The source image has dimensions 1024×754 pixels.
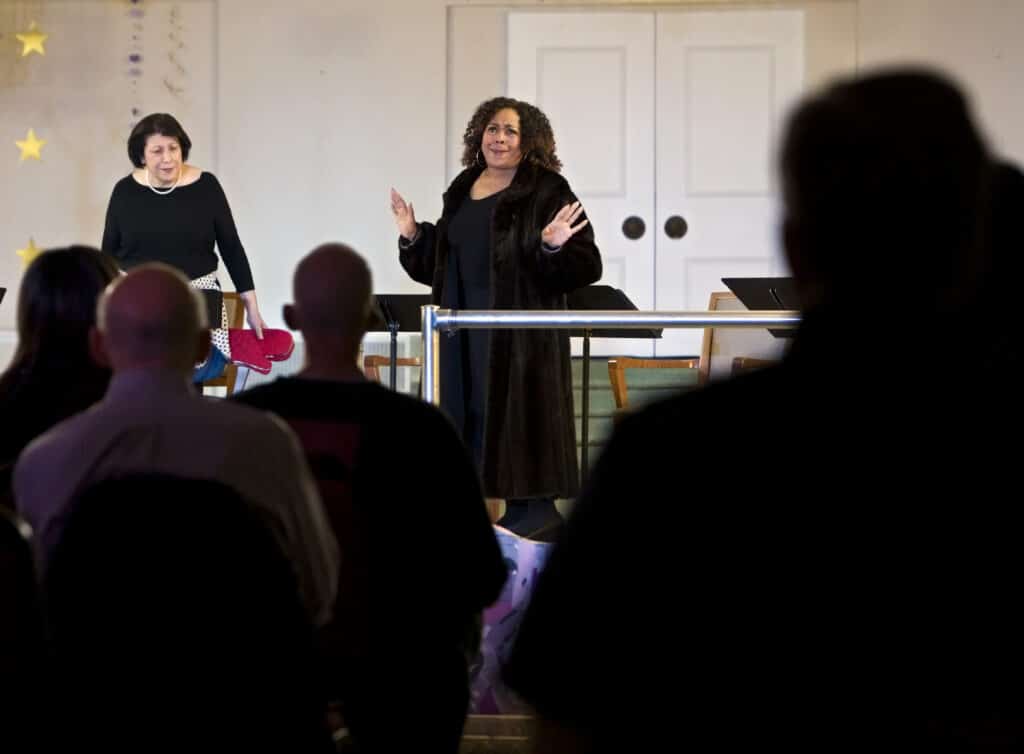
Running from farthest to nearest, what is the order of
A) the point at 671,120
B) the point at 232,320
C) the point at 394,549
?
the point at 671,120 < the point at 232,320 < the point at 394,549

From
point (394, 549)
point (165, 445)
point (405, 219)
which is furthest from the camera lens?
point (405, 219)

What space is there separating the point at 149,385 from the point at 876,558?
941 mm

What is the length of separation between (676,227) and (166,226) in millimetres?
2975

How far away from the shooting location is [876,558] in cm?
117

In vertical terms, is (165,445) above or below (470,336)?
below

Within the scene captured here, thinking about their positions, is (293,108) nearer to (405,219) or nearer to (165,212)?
(165,212)

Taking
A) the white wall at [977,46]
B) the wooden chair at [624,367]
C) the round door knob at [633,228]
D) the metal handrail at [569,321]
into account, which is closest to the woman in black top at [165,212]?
the wooden chair at [624,367]

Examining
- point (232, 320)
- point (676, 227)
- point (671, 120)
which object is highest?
point (671, 120)

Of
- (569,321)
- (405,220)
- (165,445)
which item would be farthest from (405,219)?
(165,445)

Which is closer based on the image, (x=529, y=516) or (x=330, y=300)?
(x=330, y=300)

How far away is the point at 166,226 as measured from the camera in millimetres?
5188

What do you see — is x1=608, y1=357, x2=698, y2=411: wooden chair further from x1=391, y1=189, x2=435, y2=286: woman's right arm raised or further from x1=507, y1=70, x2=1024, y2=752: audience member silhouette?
x1=507, y1=70, x2=1024, y2=752: audience member silhouette

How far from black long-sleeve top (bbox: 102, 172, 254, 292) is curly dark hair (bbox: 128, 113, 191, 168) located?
0.11 m

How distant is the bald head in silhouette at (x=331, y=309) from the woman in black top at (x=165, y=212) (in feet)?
10.4
